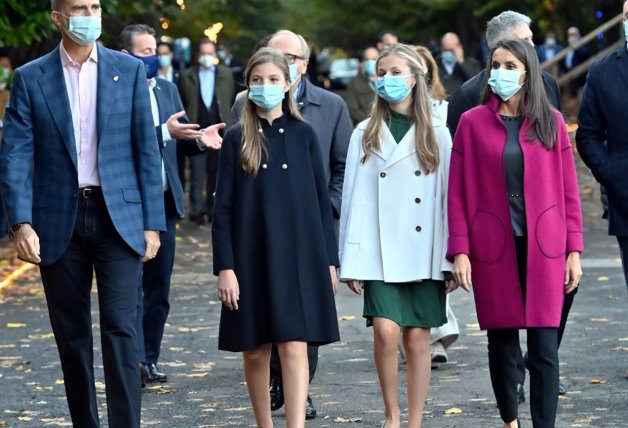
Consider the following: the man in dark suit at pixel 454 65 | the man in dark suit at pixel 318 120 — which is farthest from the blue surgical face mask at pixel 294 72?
the man in dark suit at pixel 454 65

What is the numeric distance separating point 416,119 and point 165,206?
93.5 inches

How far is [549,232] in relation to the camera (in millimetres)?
7707

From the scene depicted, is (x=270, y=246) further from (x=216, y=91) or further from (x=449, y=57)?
(x=449, y=57)

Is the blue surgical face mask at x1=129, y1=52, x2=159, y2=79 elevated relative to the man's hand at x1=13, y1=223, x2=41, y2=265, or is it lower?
elevated

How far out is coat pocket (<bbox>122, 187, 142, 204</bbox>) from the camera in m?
7.45

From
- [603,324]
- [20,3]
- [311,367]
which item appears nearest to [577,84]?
[20,3]

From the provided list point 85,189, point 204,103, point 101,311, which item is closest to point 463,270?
point 101,311

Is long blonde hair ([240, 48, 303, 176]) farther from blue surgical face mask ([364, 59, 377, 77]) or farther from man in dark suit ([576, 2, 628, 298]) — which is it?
blue surgical face mask ([364, 59, 377, 77])

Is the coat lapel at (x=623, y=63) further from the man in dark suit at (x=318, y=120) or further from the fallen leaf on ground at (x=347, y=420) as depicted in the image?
the fallen leaf on ground at (x=347, y=420)

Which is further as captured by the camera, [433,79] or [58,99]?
[433,79]

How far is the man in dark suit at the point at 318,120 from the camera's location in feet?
29.9

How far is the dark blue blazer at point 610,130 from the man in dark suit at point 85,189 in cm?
244

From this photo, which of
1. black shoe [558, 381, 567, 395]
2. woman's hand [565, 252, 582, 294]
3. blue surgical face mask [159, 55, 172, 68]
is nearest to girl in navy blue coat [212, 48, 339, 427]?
woman's hand [565, 252, 582, 294]

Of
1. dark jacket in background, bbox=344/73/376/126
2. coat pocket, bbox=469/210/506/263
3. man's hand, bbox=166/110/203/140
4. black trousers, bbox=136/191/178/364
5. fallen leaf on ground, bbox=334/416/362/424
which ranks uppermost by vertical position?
dark jacket in background, bbox=344/73/376/126
